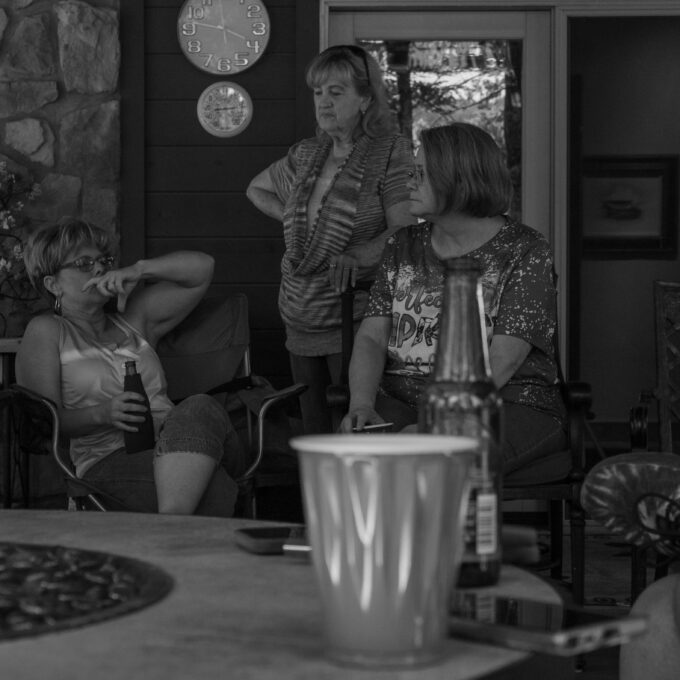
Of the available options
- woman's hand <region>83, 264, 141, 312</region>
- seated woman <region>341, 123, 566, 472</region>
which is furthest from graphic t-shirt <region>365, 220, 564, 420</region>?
woman's hand <region>83, 264, 141, 312</region>

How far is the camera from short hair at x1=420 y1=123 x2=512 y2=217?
9.66 ft

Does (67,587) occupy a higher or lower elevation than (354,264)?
lower

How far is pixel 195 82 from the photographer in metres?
4.50

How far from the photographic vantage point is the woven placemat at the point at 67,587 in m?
0.97

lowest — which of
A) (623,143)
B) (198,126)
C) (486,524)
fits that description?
(486,524)

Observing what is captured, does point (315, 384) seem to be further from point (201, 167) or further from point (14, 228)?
point (14, 228)

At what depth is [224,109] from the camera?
4496 millimetres

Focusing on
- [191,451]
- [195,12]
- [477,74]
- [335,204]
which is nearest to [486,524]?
[191,451]

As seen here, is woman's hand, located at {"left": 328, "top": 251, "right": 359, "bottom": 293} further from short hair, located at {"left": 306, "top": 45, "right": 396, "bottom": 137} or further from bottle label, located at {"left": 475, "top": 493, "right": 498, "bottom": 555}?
bottle label, located at {"left": 475, "top": 493, "right": 498, "bottom": 555}

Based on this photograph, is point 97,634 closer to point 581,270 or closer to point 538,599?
point 538,599

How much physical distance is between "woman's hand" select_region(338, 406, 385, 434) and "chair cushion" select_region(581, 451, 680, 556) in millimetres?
1195

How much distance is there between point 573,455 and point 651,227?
378 centimetres

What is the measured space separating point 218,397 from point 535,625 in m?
2.63

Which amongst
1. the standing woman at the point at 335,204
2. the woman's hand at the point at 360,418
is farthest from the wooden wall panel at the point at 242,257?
the woman's hand at the point at 360,418
